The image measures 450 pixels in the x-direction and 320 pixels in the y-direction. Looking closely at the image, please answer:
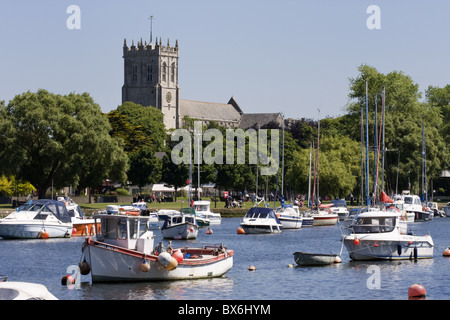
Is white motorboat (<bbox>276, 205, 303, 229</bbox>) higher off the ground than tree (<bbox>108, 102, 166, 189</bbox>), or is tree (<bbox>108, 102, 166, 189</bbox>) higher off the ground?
tree (<bbox>108, 102, 166, 189</bbox>)

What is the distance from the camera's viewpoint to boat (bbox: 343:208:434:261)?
48.5 meters

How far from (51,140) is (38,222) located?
Result: 3051 cm

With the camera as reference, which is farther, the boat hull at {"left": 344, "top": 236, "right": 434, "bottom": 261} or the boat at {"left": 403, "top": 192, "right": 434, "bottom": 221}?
Result: the boat at {"left": 403, "top": 192, "right": 434, "bottom": 221}

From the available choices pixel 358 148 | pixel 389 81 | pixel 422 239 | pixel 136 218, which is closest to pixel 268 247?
pixel 422 239

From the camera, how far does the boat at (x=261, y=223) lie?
74188mm

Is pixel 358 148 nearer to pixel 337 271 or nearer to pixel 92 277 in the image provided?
pixel 337 271

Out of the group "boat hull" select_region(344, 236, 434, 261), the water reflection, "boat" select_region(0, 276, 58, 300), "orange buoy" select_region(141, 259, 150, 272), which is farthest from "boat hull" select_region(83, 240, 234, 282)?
"boat" select_region(0, 276, 58, 300)

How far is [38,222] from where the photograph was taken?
66.2 m

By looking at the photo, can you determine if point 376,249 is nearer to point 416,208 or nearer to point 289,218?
point 289,218

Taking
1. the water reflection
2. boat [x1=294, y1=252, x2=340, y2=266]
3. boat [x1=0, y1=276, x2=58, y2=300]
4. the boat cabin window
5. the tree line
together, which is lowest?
the water reflection

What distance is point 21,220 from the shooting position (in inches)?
2596

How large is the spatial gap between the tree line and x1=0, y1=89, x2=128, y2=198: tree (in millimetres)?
114

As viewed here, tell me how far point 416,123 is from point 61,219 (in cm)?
7087

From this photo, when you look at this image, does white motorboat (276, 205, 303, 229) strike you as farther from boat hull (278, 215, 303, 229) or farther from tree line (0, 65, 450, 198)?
tree line (0, 65, 450, 198)
